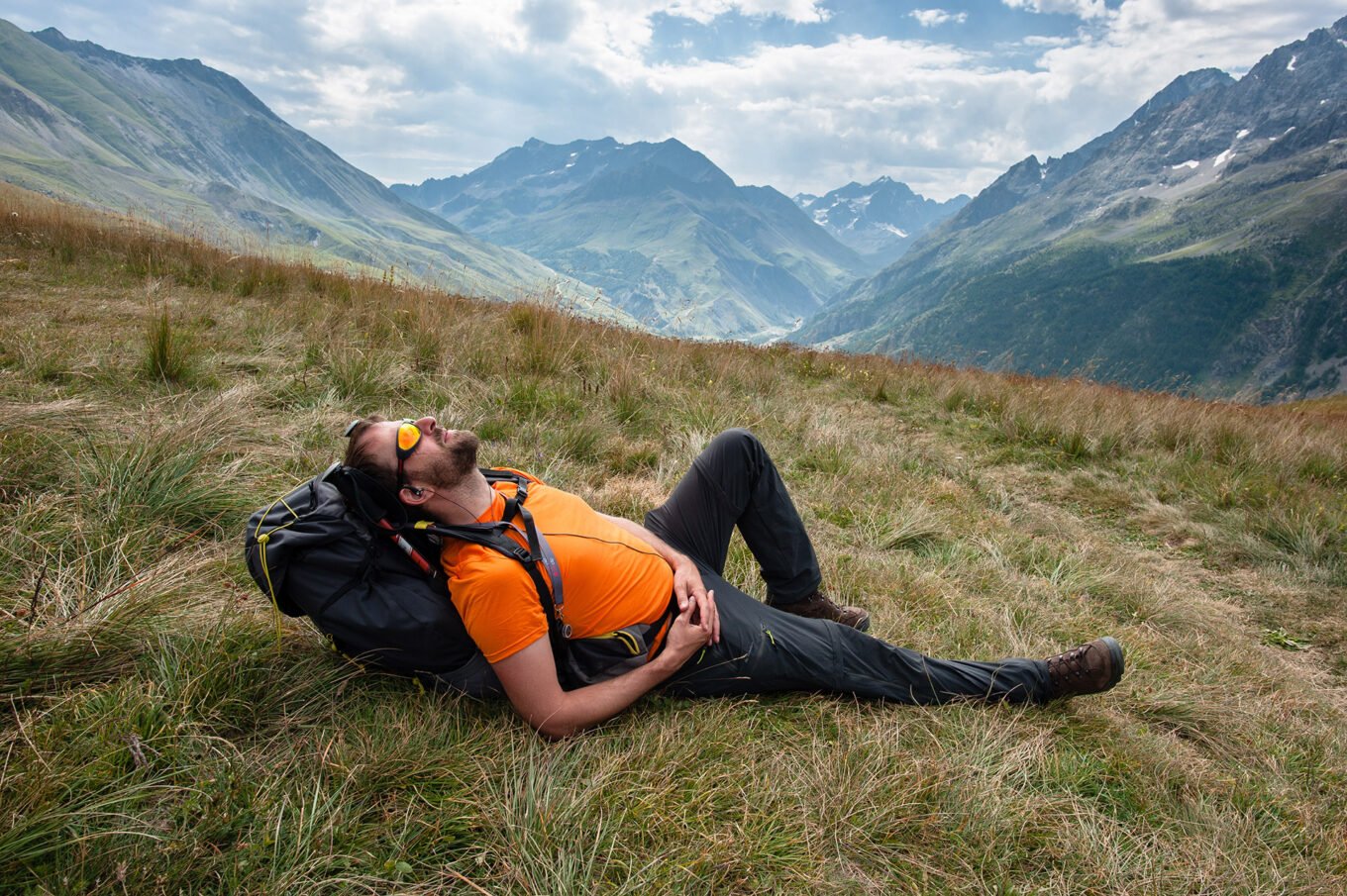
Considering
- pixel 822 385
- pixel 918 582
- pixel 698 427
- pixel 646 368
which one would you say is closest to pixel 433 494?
pixel 918 582

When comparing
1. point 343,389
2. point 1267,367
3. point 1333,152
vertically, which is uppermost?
point 1333,152

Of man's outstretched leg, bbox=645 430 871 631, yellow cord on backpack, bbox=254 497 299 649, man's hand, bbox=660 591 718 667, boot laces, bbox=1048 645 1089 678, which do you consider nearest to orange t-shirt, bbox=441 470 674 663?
man's hand, bbox=660 591 718 667

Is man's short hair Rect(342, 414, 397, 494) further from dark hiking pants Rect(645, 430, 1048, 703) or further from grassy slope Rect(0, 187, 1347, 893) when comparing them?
dark hiking pants Rect(645, 430, 1048, 703)

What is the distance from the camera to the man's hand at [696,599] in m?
2.61

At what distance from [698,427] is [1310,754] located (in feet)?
15.1

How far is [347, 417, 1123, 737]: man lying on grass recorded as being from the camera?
221 cm

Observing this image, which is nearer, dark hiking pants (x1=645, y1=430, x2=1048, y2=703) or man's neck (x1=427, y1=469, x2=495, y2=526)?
man's neck (x1=427, y1=469, x2=495, y2=526)

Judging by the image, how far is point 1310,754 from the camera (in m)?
2.96

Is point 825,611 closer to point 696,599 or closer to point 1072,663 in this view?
point 696,599

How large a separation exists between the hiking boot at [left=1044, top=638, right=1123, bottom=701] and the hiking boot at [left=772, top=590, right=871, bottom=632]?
2.95 ft

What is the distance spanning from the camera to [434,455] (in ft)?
7.97

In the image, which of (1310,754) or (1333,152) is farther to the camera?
(1333,152)

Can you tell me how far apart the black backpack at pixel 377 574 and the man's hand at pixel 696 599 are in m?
0.54

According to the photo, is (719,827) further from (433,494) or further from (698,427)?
(698,427)
